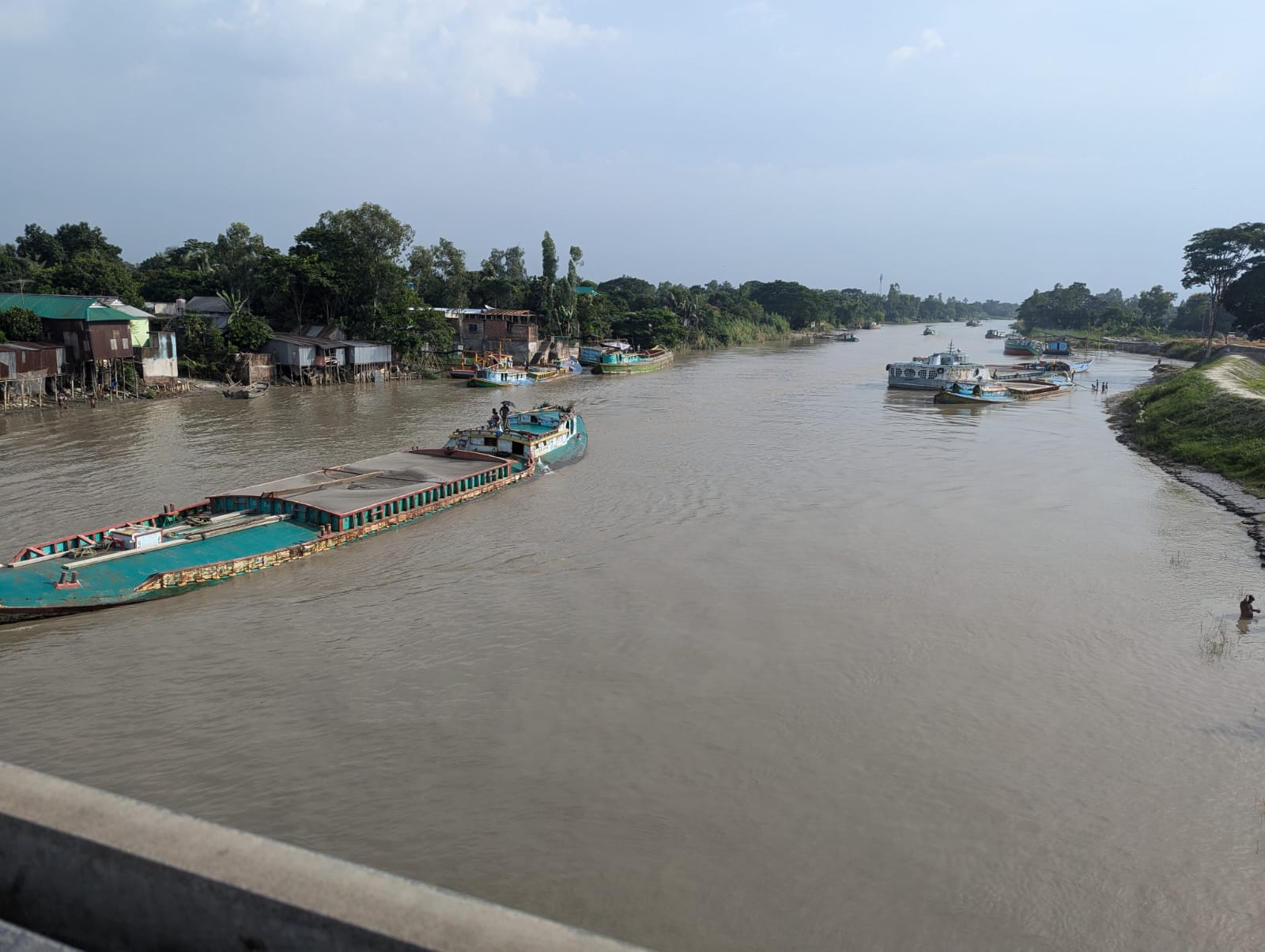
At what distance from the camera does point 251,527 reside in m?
15.3

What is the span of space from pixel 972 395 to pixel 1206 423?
15.0m

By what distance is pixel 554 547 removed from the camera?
671 inches

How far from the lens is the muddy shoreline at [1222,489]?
18891 mm

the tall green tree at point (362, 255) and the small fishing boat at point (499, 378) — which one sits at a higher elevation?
the tall green tree at point (362, 255)

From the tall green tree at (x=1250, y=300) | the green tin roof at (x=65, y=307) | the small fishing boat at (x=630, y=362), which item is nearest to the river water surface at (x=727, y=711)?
the green tin roof at (x=65, y=307)

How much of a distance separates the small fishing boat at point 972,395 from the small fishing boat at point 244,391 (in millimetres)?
34117

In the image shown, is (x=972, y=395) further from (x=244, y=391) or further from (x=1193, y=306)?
(x=1193, y=306)

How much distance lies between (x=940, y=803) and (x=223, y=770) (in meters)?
7.68

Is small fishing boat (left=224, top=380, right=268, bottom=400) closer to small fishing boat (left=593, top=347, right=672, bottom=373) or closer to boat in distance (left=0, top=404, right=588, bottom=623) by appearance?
boat in distance (left=0, top=404, right=588, bottom=623)

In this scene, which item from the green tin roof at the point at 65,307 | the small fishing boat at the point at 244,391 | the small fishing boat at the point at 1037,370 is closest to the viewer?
the green tin roof at the point at 65,307

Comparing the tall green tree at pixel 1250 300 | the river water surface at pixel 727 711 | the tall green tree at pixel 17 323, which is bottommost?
the river water surface at pixel 727 711

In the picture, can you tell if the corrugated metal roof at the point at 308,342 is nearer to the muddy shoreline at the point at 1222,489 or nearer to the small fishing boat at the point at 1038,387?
the small fishing boat at the point at 1038,387

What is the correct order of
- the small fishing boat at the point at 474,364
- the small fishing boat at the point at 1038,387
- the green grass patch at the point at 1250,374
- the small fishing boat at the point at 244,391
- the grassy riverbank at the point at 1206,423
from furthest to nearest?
the small fishing boat at the point at 474,364
the small fishing boat at the point at 1038,387
the small fishing boat at the point at 244,391
the green grass patch at the point at 1250,374
the grassy riverbank at the point at 1206,423

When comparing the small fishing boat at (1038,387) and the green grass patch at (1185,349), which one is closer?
the small fishing boat at (1038,387)
